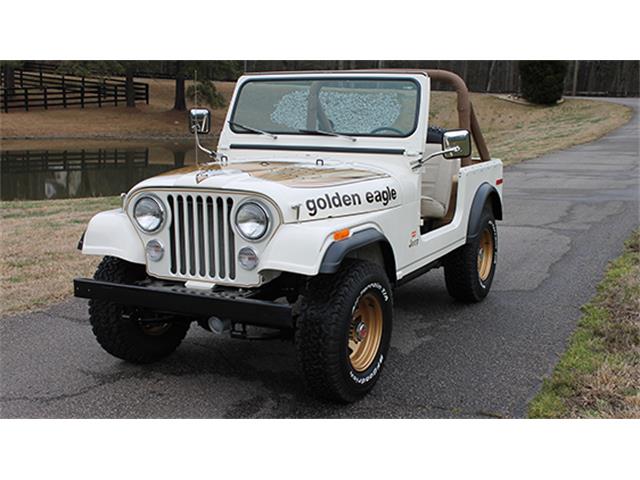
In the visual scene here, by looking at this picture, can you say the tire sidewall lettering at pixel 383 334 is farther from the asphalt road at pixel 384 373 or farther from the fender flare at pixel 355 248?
the fender flare at pixel 355 248

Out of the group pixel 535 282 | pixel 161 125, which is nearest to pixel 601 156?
A: pixel 535 282

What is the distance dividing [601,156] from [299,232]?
16.4 meters

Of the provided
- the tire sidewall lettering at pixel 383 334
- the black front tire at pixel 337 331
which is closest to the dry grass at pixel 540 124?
the tire sidewall lettering at pixel 383 334

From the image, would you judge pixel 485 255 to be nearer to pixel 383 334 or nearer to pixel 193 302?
pixel 383 334

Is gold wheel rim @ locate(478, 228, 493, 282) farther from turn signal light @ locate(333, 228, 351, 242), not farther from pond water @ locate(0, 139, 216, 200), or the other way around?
pond water @ locate(0, 139, 216, 200)

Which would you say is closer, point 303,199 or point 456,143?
point 303,199

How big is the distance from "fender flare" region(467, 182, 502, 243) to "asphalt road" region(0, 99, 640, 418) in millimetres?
687

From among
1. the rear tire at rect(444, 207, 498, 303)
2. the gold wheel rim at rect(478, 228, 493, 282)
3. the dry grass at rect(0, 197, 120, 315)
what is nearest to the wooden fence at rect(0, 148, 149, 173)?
the dry grass at rect(0, 197, 120, 315)

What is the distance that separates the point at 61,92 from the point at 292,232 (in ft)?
129

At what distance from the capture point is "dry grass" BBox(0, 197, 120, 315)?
6320mm

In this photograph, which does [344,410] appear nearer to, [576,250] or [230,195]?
[230,195]

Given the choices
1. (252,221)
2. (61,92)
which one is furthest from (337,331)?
(61,92)

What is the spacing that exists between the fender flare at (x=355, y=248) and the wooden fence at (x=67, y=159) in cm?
1780

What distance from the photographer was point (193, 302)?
4008 mm
